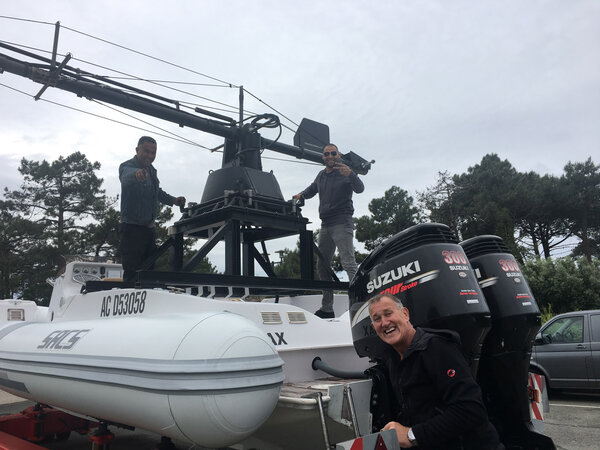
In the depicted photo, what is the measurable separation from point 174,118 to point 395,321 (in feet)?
16.7

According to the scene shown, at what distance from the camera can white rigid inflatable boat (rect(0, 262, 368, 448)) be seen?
2.50m

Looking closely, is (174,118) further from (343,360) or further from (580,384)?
(580,384)

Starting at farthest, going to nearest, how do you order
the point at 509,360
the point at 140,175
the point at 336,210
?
the point at 336,210, the point at 140,175, the point at 509,360

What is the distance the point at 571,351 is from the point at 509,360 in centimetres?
563

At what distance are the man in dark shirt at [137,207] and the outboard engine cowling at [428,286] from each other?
292 centimetres

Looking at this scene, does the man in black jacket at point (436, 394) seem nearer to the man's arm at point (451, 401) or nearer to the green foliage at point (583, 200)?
the man's arm at point (451, 401)

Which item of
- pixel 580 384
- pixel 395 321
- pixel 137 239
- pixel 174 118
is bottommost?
pixel 580 384

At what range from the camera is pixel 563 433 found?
543cm

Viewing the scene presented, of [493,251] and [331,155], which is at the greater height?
[331,155]

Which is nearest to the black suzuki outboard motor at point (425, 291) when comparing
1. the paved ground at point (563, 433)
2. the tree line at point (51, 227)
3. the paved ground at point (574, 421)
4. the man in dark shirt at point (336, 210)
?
the man in dark shirt at point (336, 210)

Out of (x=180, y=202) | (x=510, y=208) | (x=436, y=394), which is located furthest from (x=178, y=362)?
(x=510, y=208)

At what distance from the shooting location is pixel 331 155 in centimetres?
533

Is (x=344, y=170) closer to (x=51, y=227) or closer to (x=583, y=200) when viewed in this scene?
(x=51, y=227)

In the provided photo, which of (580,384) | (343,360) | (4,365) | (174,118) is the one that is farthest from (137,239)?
(580,384)
